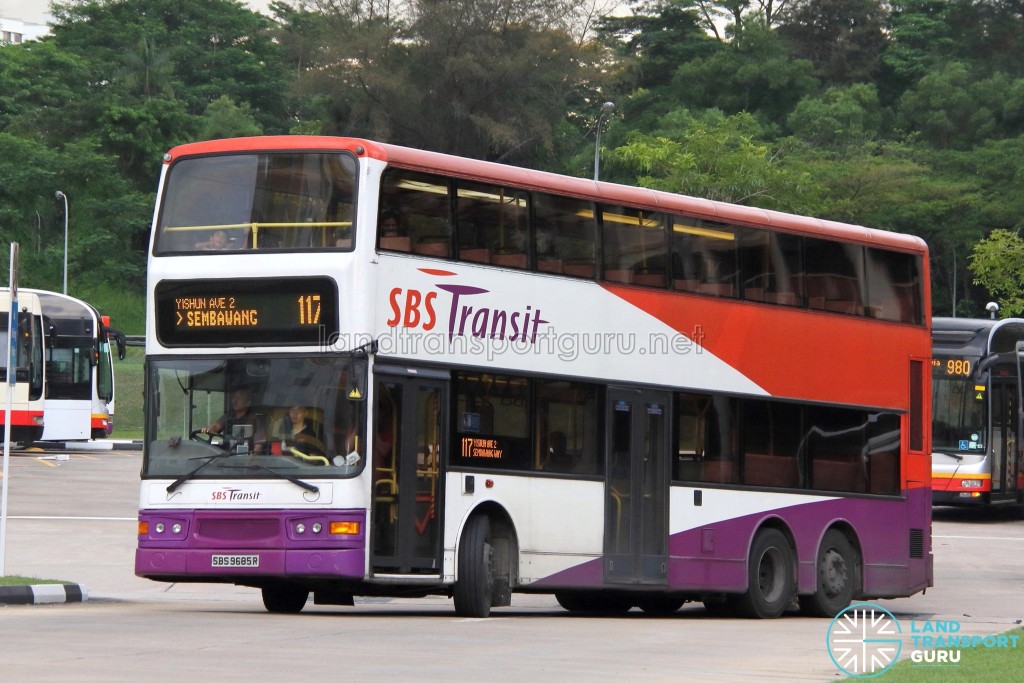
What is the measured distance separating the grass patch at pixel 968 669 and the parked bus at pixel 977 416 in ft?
65.9

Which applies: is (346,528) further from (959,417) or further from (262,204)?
(959,417)

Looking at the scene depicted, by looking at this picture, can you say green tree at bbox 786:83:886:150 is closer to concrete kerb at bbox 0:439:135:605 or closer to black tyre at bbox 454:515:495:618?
concrete kerb at bbox 0:439:135:605

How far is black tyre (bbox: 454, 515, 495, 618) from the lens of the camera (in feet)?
50.5

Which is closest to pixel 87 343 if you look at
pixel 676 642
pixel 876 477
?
pixel 876 477

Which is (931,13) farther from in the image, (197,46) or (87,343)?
(87,343)

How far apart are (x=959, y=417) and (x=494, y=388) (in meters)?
18.9

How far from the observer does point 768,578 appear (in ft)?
61.6

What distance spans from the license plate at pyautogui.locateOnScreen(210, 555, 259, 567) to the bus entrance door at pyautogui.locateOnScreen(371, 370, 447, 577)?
3.39 feet

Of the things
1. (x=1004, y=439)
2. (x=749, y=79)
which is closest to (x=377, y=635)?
(x=1004, y=439)

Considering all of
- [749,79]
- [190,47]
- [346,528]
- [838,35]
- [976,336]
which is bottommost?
[346,528]

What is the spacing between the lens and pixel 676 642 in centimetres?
1391

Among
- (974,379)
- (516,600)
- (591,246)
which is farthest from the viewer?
(974,379)

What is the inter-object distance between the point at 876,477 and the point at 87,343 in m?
29.0

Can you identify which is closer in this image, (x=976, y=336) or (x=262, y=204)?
(x=262, y=204)
